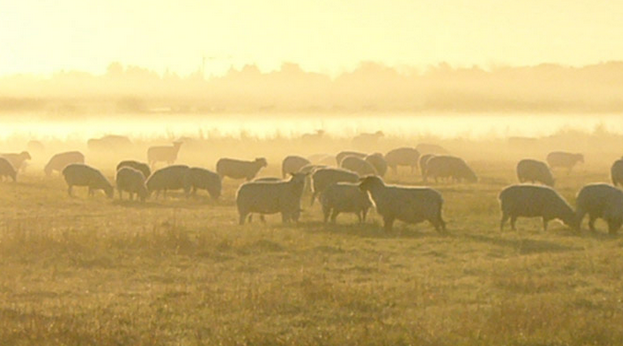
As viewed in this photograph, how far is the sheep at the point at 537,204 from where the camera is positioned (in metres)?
22.8

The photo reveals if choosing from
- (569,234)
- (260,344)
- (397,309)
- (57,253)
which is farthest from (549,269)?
(57,253)

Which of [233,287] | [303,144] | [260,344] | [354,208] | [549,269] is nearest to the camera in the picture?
[260,344]

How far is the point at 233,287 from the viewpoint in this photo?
600 inches

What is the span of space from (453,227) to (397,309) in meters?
10.7

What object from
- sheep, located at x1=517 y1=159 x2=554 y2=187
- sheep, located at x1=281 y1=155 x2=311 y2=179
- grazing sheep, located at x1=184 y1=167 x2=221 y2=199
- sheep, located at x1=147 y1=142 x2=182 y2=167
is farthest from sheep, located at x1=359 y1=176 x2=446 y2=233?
sheep, located at x1=147 y1=142 x2=182 y2=167

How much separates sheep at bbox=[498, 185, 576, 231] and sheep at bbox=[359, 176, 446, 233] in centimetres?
195

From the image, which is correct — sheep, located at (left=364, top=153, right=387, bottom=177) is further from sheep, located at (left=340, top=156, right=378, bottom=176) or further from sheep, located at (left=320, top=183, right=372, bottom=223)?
sheep, located at (left=320, top=183, right=372, bottom=223)

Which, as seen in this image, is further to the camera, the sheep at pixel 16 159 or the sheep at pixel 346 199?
the sheep at pixel 16 159

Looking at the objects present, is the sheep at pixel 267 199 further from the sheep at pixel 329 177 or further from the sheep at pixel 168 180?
the sheep at pixel 168 180

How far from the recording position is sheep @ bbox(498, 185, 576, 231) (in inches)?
898

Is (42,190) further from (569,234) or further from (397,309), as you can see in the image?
(397,309)

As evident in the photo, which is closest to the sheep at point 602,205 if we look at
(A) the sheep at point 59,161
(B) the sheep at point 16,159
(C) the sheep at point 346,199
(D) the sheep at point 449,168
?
(C) the sheep at point 346,199

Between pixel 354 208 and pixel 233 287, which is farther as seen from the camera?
pixel 354 208

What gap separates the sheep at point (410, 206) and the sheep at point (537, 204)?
76.8 inches
